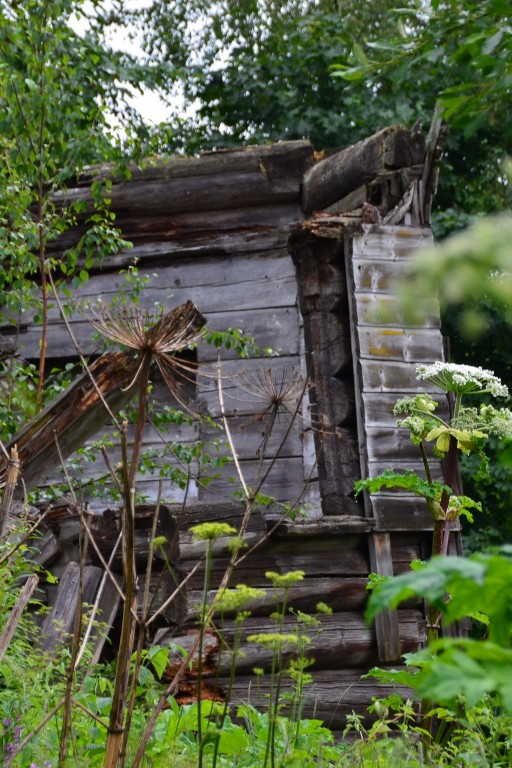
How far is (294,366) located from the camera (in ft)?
21.4

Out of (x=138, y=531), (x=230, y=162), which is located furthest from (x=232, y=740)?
(x=230, y=162)

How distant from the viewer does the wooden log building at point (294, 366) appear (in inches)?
235

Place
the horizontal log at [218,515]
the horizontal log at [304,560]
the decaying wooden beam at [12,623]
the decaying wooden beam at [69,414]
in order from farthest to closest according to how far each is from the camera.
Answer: the horizontal log at [304,560], the horizontal log at [218,515], the decaying wooden beam at [69,414], the decaying wooden beam at [12,623]

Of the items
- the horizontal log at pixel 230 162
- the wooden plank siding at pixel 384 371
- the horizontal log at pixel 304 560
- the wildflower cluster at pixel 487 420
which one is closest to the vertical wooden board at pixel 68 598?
the horizontal log at pixel 304 560

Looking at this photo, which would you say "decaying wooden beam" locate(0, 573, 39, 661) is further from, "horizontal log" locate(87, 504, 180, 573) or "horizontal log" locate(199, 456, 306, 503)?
"horizontal log" locate(199, 456, 306, 503)

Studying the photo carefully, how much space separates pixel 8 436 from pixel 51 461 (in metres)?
0.66

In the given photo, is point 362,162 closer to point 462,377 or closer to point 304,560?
point 304,560

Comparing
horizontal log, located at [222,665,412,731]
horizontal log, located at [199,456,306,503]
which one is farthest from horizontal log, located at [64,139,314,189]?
horizontal log, located at [222,665,412,731]

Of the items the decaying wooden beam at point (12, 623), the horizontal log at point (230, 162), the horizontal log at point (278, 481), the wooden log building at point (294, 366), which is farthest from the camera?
the horizontal log at point (230, 162)

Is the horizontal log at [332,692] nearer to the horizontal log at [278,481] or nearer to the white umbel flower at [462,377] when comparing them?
the horizontal log at [278,481]

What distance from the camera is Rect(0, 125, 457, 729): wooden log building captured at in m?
5.98

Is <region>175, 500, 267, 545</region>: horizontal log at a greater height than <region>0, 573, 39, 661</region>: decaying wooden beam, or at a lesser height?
greater

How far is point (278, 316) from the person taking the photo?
7488mm

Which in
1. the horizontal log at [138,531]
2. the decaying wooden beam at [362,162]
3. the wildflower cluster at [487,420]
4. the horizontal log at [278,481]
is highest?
the decaying wooden beam at [362,162]
